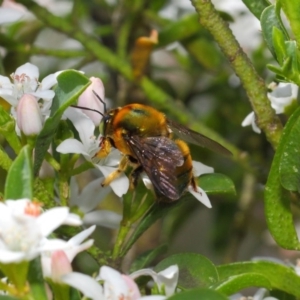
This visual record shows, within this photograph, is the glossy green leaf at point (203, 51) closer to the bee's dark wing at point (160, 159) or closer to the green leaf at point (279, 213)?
the bee's dark wing at point (160, 159)

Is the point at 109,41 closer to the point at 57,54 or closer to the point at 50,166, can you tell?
the point at 57,54

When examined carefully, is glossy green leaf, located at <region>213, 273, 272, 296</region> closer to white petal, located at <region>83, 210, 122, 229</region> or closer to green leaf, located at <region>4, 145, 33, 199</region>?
green leaf, located at <region>4, 145, 33, 199</region>

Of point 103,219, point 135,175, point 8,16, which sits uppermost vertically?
point 8,16

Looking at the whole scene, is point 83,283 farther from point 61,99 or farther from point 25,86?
point 25,86

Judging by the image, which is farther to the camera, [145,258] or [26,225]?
[145,258]

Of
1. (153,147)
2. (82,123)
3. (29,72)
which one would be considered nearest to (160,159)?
(153,147)

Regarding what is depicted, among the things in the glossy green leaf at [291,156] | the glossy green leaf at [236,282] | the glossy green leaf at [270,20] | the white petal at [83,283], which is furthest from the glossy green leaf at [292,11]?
the white petal at [83,283]

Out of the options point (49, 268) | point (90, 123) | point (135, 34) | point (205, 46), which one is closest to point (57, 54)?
point (135, 34)
